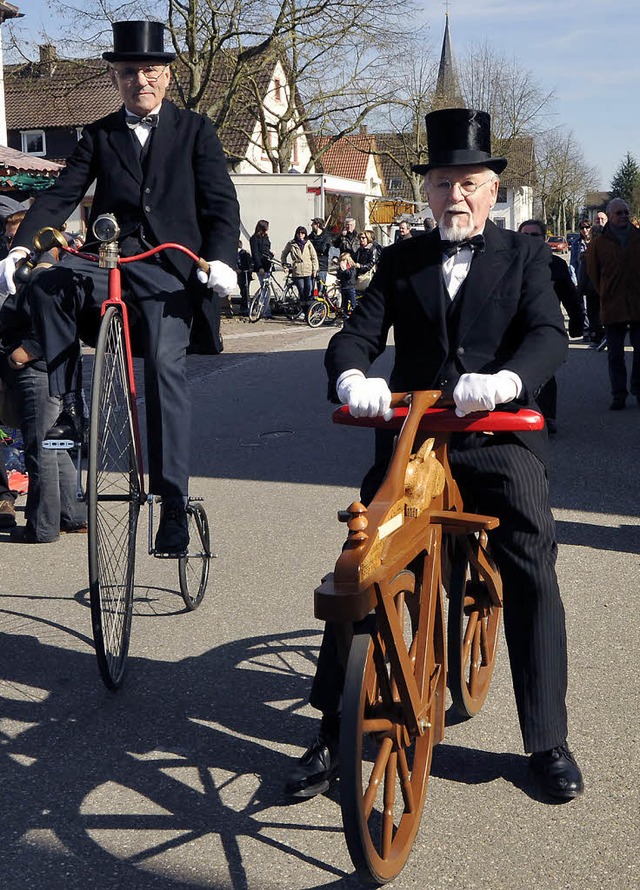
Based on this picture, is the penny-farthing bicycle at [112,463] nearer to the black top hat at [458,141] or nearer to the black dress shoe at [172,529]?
the black dress shoe at [172,529]

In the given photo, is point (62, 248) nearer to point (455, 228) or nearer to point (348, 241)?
point (455, 228)

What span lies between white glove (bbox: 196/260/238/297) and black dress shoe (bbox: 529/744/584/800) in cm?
212

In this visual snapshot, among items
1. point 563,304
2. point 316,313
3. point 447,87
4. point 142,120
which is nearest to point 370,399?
point 142,120

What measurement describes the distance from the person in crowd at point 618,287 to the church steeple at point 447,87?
2106 inches

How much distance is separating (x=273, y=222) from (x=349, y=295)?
6.43 m

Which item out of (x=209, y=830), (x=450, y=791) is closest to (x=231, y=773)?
(x=209, y=830)

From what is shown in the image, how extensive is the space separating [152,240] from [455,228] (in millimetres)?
1683

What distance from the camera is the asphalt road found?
11.2 ft

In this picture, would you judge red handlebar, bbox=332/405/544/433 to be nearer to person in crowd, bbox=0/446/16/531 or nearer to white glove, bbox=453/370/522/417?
white glove, bbox=453/370/522/417

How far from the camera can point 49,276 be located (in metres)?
4.79

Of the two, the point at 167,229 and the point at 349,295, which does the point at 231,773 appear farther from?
the point at 349,295

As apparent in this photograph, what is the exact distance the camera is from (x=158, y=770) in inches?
159

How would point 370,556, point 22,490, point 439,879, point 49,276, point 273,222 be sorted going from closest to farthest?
point 370,556, point 439,879, point 49,276, point 22,490, point 273,222

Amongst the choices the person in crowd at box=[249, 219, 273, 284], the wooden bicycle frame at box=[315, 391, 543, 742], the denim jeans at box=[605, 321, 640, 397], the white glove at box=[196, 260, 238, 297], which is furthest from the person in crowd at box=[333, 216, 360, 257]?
the wooden bicycle frame at box=[315, 391, 543, 742]
